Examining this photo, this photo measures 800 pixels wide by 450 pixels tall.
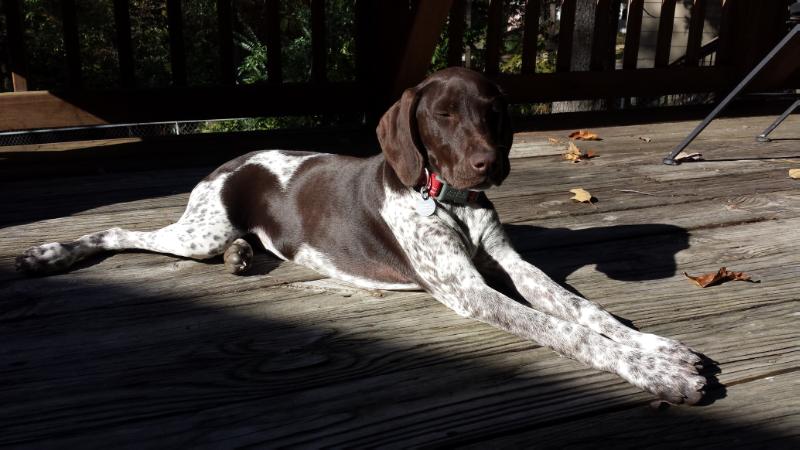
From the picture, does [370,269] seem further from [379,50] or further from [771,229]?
[379,50]

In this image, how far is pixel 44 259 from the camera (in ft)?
10.5

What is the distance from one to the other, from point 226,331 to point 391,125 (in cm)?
102

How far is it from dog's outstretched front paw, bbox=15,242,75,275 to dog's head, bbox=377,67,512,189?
148cm

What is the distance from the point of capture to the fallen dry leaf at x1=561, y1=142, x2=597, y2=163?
538cm

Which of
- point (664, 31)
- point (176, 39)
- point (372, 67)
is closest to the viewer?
point (176, 39)

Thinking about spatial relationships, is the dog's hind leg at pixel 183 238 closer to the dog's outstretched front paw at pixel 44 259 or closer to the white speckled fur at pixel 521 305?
the dog's outstretched front paw at pixel 44 259

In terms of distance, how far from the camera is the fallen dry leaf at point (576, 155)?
5383 millimetres

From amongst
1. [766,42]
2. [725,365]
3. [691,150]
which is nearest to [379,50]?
[691,150]

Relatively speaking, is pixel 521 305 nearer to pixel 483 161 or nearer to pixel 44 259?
pixel 483 161

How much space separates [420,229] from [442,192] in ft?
0.55

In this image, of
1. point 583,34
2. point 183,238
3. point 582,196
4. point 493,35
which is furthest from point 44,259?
point 583,34

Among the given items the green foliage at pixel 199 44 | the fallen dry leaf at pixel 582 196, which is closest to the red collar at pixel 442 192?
the fallen dry leaf at pixel 582 196

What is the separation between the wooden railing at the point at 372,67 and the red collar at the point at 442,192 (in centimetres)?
286

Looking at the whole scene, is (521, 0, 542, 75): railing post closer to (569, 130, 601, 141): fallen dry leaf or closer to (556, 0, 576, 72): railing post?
(556, 0, 576, 72): railing post
